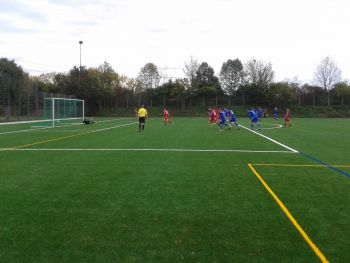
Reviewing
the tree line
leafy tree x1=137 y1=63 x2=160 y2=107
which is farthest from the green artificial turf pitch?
leafy tree x1=137 y1=63 x2=160 y2=107

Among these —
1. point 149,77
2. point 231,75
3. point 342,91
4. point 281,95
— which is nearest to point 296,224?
point 281,95

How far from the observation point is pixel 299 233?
5.06m

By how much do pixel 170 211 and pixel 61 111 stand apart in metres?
39.4

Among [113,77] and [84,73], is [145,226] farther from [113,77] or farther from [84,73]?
[113,77]

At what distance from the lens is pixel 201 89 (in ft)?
239

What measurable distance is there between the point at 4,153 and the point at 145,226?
32.0 ft

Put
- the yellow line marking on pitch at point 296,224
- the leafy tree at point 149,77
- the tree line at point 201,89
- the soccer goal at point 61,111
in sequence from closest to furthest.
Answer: the yellow line marking on pitch at point 296,224, the soccer goal at point 61,111, the tree line at point 201,89, the leafy tree at point 149,77

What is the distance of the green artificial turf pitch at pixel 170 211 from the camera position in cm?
446

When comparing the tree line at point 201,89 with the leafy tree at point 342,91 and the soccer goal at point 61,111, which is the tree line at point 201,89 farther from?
the soccer goal at point 61,111

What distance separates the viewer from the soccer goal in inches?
1514

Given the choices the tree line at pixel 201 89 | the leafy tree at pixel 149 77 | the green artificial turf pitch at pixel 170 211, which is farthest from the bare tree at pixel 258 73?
the green artificial turf pitch at pixel 170 211

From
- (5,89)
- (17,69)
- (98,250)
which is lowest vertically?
(98,250)

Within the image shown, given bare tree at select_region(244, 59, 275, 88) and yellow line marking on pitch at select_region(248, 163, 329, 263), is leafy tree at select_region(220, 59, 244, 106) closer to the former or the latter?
bare tree at select_region(244, 59, 275, 88)

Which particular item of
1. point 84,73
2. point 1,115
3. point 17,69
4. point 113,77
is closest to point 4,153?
point 1,115
